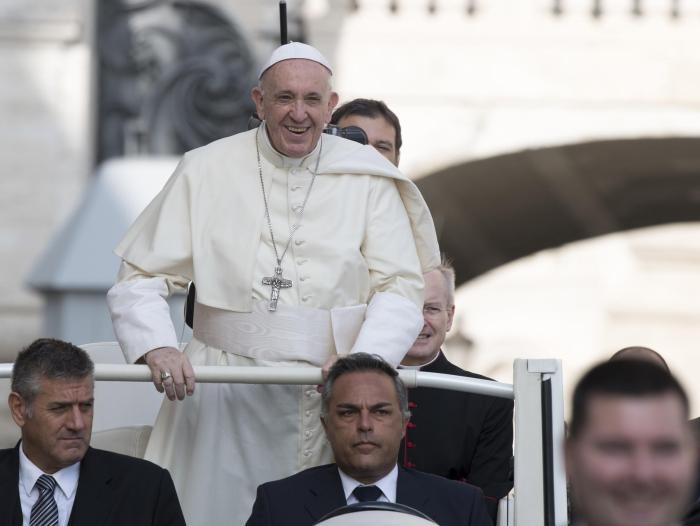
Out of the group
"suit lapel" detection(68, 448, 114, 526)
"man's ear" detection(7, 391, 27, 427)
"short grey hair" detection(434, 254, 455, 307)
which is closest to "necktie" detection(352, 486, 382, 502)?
"suit lapel" detection(68, 448, 114, 526)

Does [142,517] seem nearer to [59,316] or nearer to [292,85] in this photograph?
[292,85]

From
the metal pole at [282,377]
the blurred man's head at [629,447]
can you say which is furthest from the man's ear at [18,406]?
the blurred man's head at [629,447]

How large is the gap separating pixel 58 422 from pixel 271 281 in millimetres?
699

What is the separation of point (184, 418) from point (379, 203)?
774 millimetres

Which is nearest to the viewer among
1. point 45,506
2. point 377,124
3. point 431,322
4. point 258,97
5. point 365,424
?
point 365,424

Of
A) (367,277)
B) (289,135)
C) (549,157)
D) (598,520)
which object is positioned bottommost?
(598,520)

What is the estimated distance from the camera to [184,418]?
214 inches

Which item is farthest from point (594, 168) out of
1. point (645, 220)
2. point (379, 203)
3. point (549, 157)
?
point (379, 203)

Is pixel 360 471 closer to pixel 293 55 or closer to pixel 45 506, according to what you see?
pixel 45 506

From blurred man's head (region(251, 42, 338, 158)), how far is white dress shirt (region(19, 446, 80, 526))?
101 cm

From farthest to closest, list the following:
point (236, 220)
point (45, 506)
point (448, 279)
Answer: point (448, 279)
point (236, 220)
point (45, 506)

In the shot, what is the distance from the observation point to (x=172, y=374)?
496 centimetres

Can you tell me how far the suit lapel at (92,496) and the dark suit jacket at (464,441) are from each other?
0.98 metres

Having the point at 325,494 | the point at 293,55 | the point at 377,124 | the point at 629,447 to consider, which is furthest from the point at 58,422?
the point at 629,447
